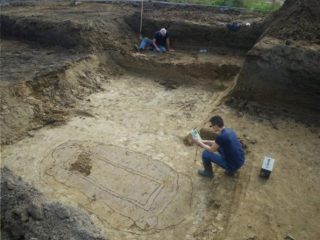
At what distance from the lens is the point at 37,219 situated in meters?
3.99

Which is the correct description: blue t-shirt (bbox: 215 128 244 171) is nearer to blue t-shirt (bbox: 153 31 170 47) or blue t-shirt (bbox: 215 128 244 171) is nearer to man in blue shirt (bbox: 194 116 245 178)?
man in blue shirt (bbox: 194 116 245 178)

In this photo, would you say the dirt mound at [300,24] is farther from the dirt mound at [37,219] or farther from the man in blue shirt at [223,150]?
the dirt mound at [37,219]

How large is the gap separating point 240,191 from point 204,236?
108 centimetres

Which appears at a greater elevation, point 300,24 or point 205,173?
point 300,24

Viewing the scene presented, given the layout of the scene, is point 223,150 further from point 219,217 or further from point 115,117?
point 115,117

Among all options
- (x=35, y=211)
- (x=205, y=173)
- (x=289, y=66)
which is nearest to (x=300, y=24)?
(x=289, y=66)

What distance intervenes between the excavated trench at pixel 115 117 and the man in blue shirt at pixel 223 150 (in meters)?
0.33

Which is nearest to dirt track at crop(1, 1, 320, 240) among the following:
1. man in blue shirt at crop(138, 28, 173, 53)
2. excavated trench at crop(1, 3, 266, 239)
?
excavated trench at crop(1, 3, 266, 239)

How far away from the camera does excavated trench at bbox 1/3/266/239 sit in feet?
18.2

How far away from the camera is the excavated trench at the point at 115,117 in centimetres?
555

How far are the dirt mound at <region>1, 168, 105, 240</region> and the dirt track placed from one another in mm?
1101

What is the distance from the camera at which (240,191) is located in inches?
215

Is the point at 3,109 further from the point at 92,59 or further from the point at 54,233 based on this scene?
the point at 54,233

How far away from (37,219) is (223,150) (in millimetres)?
3071
